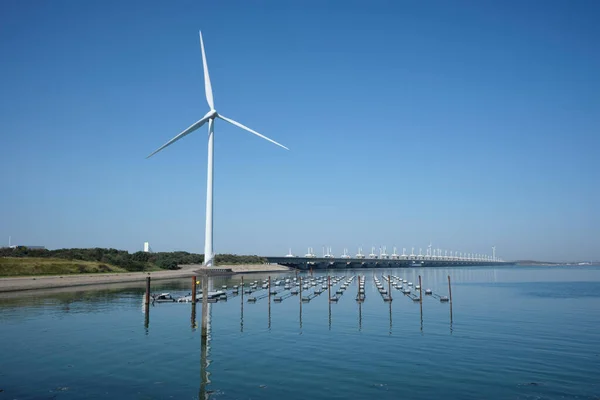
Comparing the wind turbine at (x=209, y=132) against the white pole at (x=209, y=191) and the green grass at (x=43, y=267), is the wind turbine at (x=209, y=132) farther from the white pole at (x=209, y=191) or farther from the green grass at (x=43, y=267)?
the green grass at (x=43, y=267)

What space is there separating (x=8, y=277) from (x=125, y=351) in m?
74.1

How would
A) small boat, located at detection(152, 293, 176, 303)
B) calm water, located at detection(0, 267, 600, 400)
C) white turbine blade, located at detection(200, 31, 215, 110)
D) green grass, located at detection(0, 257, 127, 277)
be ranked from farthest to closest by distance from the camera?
white turbine blade, located at detection(200, 31, 215, 110)
green grass, located at detection(0, 257, 127, 277)
small boat, located at detection(152, 293, 176, 303)
calm water, located at detection(0, 267, 600, 400)

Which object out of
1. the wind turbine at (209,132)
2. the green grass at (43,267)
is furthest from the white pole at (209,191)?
the green grass at (43,267)

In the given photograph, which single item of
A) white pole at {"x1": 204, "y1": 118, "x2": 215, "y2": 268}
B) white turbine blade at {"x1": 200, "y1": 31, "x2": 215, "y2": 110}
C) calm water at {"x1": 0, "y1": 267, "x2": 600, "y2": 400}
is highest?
white turbine blade at {"x1": 200, "y1": 31, "x2": 215, "y2": 110}

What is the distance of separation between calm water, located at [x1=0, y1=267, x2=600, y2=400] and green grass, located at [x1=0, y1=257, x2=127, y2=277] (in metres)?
43.4

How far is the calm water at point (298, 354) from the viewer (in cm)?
2783

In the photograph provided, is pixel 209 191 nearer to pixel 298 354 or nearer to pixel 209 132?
pixel 209 132

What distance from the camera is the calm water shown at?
27828 millimetres

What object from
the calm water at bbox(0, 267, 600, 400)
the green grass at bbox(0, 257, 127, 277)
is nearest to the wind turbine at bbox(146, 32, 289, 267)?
the green grass at bbox(0, 257, 127, 277)

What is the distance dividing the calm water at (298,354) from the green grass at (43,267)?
4340 cm

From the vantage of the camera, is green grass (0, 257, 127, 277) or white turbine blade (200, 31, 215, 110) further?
white turbine blade (200, 31, 215, 110)

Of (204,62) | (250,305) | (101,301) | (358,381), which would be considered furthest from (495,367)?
(204,62)

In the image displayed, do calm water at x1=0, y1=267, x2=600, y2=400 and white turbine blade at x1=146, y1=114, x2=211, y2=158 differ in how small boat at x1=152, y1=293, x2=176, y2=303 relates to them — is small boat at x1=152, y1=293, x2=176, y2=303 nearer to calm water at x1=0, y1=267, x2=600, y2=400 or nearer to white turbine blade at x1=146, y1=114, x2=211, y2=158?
calm water at x1=0, y1=267, x2=600, y2=400

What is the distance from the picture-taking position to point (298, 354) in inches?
1481
